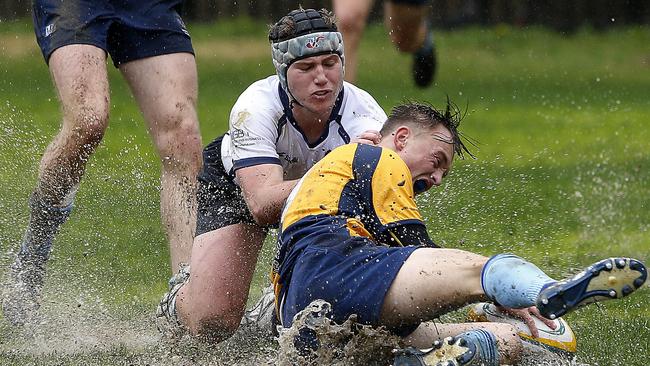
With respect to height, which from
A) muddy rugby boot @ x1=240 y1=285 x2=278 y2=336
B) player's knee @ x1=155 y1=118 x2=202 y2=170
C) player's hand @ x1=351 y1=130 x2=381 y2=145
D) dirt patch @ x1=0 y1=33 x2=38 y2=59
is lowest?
dirt patch @ x1=0 y1=33 x2=38 y2=59

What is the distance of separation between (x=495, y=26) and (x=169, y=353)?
1706 centimetres

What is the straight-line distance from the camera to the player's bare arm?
4.68 m

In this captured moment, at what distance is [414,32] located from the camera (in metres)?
10.1

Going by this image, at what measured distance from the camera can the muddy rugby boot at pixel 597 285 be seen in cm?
354

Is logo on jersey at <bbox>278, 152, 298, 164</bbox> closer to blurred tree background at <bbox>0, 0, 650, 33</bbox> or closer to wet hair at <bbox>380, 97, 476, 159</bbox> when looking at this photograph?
wet hair at <bbox>380, 97, 476, 159</bbox>

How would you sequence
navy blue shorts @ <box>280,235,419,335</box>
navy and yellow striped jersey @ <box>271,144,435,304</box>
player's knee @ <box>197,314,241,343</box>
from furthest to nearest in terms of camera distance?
player's knee @ <box>197,314,241,343</box> < navy and yellow striped jersey @ <box>271,144,435,304</box> < navy blue shorts @ <box>280,235,419,335</box>

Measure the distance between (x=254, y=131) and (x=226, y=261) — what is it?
25.1 inches

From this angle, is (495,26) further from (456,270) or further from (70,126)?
(456,270)

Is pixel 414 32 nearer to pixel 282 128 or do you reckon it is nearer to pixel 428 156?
pixel 282 128

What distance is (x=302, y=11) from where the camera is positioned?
5.07 metres

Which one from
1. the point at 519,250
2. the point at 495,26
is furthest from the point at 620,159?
the point at 495,26

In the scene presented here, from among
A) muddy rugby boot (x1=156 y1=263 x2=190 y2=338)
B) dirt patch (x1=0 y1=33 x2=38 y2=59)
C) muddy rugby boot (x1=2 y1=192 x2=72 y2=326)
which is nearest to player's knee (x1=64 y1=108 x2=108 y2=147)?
muddy rugby boot (x1=2 y1=192 x2=72 y2=326)

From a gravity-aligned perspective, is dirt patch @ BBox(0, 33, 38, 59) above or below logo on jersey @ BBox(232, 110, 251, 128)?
below

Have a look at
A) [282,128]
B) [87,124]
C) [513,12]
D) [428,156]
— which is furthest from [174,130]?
[513,12]
